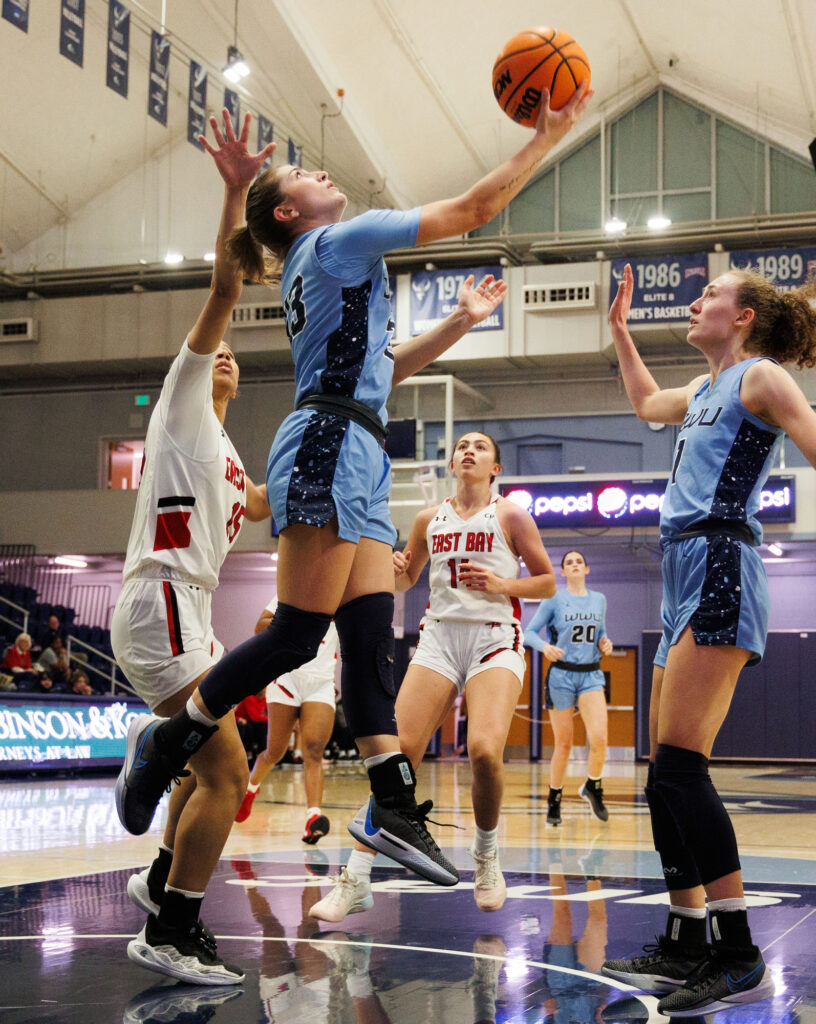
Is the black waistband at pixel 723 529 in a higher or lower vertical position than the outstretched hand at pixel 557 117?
lower

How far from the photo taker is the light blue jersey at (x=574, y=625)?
977cm

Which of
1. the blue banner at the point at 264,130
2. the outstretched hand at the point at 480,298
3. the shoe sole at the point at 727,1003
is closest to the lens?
the shoe sole at the point at 727,1003

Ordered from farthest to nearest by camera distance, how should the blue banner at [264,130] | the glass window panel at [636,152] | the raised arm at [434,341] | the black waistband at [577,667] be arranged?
the glass window panel at [636,152] → the blue banner at [264,130] → the black waistband at [577,667] → the raised arm at [434,341]

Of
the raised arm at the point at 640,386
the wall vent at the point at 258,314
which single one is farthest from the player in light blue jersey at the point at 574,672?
the wall vent at the point at 258,314

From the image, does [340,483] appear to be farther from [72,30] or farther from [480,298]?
[72,30]

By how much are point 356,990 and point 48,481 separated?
22456 millimetres

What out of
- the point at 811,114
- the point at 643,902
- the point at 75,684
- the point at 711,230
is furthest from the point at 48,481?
the point at 643,902

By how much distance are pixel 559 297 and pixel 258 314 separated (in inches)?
232

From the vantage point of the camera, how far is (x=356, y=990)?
→ 3.17m

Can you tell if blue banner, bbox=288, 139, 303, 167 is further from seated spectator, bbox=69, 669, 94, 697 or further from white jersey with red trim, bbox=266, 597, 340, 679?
white jersey with red trim, bbox=266, 597, 340, 679

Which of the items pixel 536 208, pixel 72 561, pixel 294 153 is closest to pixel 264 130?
pixel 294 153

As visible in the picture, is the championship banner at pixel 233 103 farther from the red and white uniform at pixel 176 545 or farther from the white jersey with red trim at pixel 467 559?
the red and white uniform at pixel 176 545

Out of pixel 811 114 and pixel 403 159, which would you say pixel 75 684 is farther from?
pixel 811 114

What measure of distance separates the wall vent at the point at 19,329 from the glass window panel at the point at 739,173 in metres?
13.7
